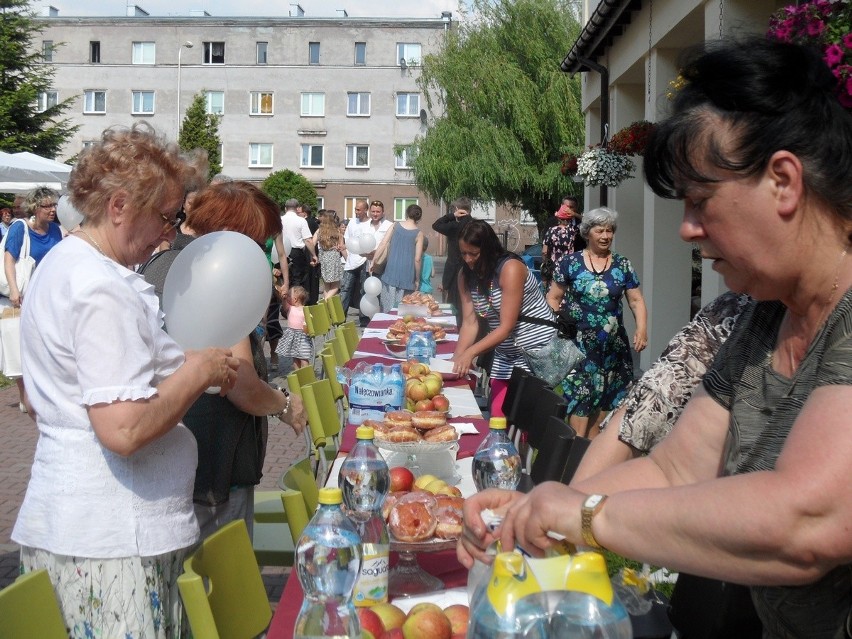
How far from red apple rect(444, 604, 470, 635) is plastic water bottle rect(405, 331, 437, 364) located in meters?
4.04

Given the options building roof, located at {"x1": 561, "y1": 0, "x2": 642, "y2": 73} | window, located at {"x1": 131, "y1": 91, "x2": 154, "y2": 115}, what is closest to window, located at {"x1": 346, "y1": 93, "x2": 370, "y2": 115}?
window, located at {"x1": 131, "y1": 91, "x2": 154, "y2": 115}

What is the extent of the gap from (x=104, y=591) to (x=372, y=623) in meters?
0.86

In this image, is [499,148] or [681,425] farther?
[499,148]

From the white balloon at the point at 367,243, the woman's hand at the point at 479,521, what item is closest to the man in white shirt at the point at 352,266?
the white balloon at the point at 367,243

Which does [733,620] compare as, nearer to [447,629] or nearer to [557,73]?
[447,629]

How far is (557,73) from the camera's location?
80.5 feet

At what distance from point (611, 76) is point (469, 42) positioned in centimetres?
1356

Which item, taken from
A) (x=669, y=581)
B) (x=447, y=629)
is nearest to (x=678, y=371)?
(x=447, y=629)

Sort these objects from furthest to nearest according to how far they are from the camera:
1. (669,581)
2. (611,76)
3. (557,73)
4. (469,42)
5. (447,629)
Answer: (469,42) → (557,73) → (611,76) → (669,581) → (447,629)

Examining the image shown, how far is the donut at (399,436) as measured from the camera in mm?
3662

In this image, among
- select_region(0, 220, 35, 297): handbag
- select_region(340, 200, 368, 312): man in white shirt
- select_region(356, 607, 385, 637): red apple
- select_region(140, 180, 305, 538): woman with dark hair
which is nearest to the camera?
select_region(356, 607, 385, 637): red apple

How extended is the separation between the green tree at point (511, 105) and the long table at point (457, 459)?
1737cm

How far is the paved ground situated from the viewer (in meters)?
4.91

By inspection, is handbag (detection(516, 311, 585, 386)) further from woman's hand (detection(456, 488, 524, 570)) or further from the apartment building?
the apartment building
